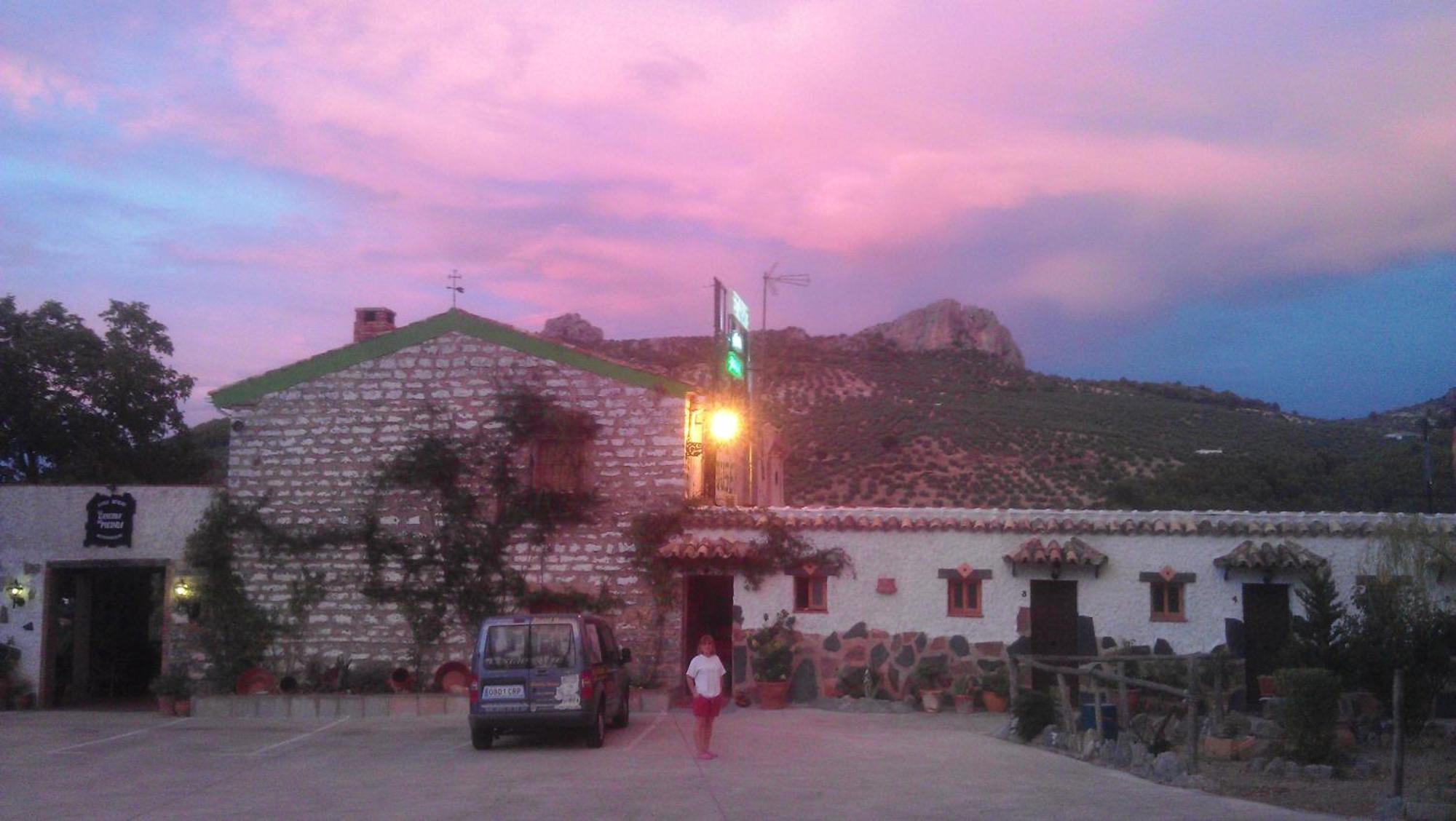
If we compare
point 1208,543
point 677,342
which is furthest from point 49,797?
point 677,342

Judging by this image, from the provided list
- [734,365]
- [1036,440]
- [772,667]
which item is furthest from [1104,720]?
[1036,440]

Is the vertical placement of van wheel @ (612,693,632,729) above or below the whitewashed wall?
below

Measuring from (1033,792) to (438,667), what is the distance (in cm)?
1196

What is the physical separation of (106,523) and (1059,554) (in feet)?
53.0

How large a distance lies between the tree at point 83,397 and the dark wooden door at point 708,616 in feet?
41.9

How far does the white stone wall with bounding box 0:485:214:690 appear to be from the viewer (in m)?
21.6

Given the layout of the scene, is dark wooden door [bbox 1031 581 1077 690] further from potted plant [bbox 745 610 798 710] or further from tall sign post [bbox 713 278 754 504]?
tall sign post [bbox 713 278 754 504]

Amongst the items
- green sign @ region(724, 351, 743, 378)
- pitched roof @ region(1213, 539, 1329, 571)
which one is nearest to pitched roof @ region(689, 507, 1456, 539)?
pitched roof @ region(1213, 539, 1329, 571)

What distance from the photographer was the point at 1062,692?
1541 centimetres

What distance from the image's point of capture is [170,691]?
2059 cm

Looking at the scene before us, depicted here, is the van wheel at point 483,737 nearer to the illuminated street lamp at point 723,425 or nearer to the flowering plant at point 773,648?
the flowering plant at point 773,648

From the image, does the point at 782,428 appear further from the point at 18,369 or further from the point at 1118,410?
the point at 18,369

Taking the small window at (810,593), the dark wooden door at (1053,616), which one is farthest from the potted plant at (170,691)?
the dark wooden door at (1053,616)

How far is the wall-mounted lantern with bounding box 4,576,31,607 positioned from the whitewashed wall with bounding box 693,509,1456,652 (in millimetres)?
11684
